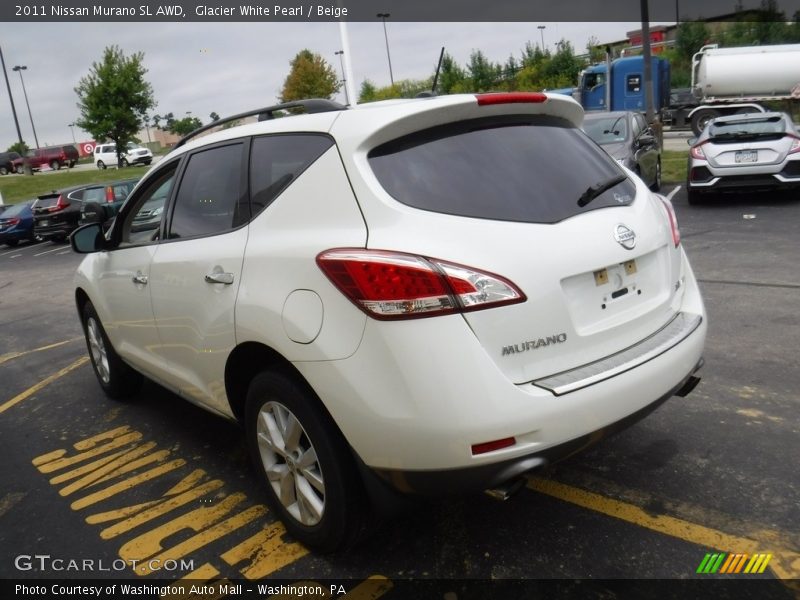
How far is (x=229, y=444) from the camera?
4.20m

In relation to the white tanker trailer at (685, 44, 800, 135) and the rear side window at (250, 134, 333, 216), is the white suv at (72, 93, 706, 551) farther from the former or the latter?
the white tanker trailer at (685, 44, 800, 135)

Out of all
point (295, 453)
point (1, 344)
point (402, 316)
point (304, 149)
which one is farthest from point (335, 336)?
point (1, 344)

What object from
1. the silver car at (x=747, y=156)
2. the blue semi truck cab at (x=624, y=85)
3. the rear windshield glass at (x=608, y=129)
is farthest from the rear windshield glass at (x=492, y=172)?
the blue semi truck cab at (x=624, y=85)

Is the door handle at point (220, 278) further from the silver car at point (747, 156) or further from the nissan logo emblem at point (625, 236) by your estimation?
the silver car at point (747, 156)

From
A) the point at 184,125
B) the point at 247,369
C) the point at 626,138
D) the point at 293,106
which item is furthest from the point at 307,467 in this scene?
the point at 184,125

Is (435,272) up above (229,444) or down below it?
above

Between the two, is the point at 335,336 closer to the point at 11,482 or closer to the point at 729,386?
the point at 11,482

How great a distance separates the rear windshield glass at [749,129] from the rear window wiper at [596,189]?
30.6 ft

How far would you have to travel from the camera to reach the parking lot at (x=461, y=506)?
8.95 ft

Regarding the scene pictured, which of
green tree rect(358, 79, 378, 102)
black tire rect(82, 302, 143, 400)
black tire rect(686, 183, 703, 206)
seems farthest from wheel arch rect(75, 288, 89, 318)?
green tree rect(358, 79, 378, 102)

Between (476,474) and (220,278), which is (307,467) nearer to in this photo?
(476,474)

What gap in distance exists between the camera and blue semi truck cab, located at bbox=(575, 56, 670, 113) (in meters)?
27.4

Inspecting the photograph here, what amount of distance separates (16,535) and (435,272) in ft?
8.18

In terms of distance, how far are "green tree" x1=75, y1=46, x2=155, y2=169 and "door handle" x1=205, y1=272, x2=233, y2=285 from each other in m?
40.4
